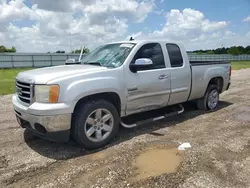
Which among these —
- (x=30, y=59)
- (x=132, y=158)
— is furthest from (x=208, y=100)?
(x=30, y=59)

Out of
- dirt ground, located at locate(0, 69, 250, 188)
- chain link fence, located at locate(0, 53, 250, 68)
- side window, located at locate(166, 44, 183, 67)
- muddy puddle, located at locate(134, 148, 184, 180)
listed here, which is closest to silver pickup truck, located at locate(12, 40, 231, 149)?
side window, located at locate(166, 44, 183, 67)

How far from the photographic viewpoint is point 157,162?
3.77 metres

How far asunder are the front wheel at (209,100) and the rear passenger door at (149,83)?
182 centimetres

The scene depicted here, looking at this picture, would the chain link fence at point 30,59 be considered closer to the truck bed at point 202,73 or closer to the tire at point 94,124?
the truck bed at point 202,73

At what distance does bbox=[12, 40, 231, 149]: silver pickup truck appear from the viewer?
3.82 meters

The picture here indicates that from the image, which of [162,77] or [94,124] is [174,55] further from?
[94,124]

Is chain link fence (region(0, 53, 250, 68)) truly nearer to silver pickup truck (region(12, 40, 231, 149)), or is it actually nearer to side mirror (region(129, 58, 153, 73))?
silver pickup truck (region(12, 40, 231, 149))

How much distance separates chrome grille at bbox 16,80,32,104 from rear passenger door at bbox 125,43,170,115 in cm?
170

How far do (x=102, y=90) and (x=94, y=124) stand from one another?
0.60m

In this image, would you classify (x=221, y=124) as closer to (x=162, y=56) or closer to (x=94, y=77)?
(x=162, y=56)

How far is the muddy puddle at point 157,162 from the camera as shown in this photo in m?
3.45

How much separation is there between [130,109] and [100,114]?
737mm

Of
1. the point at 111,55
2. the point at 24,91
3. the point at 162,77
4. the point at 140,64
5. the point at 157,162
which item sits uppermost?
the point at 111,55

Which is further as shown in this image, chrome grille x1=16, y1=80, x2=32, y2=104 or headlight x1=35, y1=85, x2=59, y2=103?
chrome grille x1=16, y1=80, x2=32, y2=104
